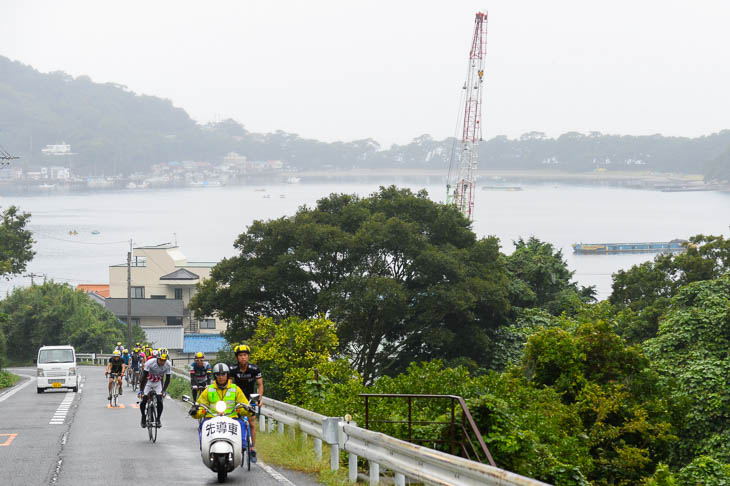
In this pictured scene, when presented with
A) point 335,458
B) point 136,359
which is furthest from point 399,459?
point 136,359

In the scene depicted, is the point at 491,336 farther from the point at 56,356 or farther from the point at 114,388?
the point at 114,388

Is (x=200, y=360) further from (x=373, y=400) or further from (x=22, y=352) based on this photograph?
(x=22, y=352)

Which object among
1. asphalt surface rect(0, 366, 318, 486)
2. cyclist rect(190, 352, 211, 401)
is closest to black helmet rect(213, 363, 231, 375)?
asphalt surface rect(0, 366, 318, 486)

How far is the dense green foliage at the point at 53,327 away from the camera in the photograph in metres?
72.9

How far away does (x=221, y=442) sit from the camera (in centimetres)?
1126

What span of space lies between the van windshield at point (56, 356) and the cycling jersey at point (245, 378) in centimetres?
2231

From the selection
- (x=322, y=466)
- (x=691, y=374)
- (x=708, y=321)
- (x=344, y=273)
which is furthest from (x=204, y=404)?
(x=344, y=273)

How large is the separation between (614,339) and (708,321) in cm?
819

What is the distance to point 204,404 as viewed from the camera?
11773 millimetres

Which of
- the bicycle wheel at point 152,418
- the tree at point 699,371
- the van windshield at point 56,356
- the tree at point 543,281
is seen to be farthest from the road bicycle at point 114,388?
the tree at point 543,281

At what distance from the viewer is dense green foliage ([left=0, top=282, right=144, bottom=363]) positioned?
72.9 m

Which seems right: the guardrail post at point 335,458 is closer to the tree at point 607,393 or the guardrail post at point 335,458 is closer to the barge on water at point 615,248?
the tree at point 607,393

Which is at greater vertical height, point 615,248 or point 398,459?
point 398,459

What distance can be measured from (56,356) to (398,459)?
26.2 meters
